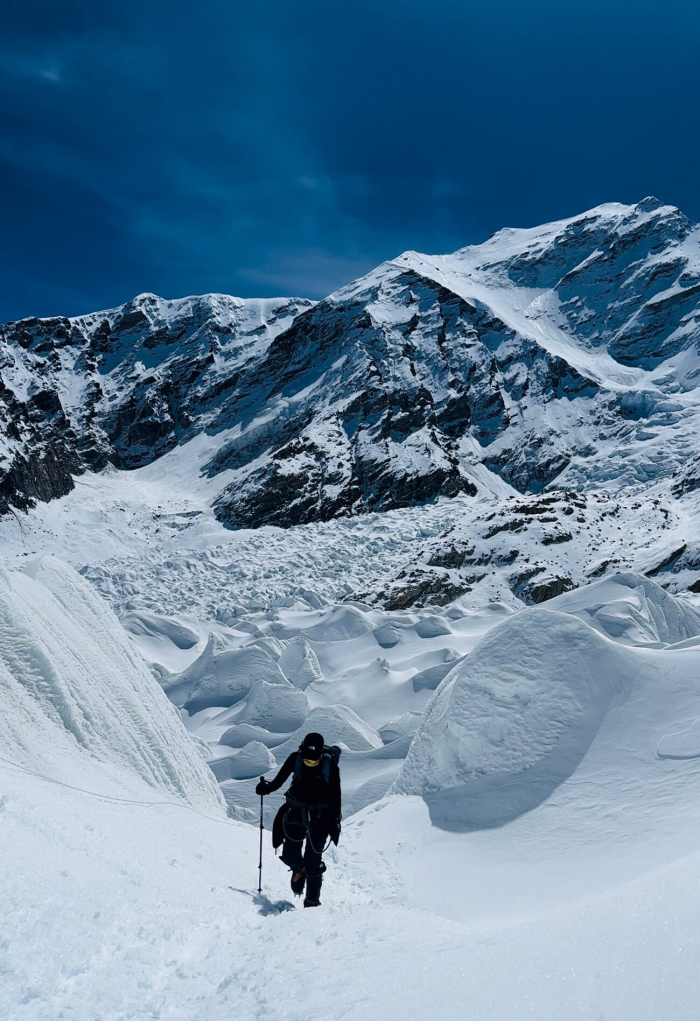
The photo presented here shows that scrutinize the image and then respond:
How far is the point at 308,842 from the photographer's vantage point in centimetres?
577

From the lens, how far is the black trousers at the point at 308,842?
227 inches

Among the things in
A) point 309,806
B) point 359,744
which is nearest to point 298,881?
point 309,806

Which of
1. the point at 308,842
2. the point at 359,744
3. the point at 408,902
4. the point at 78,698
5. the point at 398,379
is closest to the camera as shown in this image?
the point at 308,842

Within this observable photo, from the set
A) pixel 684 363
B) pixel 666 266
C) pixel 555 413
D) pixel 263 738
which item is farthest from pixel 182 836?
pixel 666 266

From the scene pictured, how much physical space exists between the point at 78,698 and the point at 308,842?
398cm

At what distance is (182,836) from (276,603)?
43.6 meters

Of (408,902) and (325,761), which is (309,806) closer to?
(325,761)

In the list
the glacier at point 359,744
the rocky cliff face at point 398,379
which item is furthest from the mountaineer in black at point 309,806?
the rocky cliff face at point 398,379

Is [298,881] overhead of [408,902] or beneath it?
overhead

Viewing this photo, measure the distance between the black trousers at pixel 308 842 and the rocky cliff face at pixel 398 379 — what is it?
253ft

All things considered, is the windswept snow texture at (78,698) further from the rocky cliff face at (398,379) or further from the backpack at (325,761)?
the rocky cliff face at (398,379)

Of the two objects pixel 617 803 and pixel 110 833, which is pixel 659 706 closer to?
pixel 617 803

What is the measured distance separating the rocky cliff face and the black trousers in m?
77.3

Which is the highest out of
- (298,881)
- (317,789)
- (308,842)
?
(317,789)
